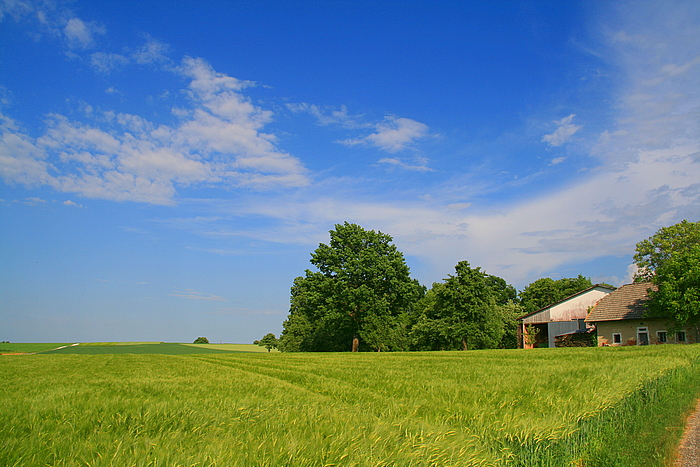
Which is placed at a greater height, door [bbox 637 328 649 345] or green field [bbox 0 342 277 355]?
door [bbox 637 328 649 345]

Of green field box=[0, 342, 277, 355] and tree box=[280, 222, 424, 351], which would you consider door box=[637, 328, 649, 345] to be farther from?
green field box=[0, 342, 277, 355]

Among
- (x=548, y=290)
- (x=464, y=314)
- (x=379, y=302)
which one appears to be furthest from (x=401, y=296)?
(x=548, y=290)

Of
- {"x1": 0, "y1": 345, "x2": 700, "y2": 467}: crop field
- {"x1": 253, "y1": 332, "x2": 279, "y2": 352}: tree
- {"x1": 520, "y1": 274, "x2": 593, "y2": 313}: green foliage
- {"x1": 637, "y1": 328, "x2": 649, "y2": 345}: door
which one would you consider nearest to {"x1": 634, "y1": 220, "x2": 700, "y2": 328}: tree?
{"x1": 637, "y1": 328, "x2": 649, "y2": 345}: door

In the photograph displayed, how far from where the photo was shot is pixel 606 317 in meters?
44.6

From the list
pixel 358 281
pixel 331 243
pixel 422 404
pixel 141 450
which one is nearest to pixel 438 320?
pixel 358 281

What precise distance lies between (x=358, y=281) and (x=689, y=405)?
3888cm

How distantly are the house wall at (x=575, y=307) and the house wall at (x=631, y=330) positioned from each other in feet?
40.3

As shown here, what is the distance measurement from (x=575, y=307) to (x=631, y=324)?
46.4ft

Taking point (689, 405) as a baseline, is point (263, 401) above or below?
above

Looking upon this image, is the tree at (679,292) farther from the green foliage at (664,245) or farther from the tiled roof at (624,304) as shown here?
the green foliage at (664,245)

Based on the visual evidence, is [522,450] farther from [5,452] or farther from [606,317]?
[606,317]

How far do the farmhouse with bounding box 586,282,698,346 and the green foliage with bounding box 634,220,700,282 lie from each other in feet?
45.1

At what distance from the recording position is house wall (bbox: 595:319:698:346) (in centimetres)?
3972

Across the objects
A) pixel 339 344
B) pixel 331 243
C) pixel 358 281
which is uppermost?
pixel 331 243
